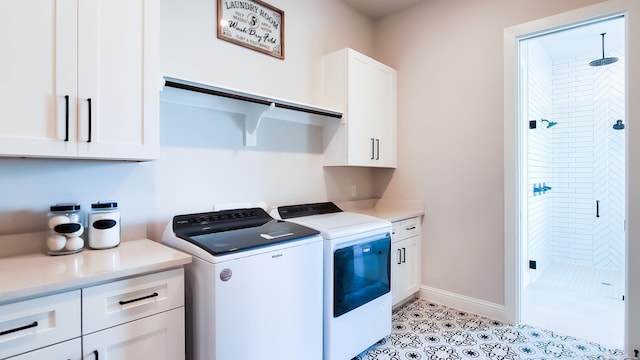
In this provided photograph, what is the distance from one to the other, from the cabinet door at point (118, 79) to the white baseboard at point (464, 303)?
103 inches

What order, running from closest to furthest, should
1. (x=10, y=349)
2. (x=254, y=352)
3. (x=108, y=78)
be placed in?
(x=10, y=349), (x=108, y=78), (x=254, y=352)

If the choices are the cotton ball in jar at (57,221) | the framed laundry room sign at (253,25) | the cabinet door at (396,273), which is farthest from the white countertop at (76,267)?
the cabinet door at (396,273)

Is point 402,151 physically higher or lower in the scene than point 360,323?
higher

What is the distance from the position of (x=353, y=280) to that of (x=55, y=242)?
5.09 ft

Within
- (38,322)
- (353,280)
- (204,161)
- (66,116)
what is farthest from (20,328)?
(353,280)

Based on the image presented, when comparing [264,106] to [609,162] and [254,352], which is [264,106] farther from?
[609,162]

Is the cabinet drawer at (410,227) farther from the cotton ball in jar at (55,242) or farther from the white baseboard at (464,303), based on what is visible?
the cotton ball in jar at (55,242)

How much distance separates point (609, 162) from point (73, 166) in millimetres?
5413

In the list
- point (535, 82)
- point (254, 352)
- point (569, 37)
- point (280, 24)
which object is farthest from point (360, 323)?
point (569, 37)

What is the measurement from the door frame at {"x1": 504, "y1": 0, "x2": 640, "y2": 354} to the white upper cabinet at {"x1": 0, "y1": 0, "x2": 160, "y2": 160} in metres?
2.50

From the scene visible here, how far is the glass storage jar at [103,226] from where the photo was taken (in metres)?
1.55

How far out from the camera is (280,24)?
251 centimetres

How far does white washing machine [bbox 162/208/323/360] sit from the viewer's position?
145cm

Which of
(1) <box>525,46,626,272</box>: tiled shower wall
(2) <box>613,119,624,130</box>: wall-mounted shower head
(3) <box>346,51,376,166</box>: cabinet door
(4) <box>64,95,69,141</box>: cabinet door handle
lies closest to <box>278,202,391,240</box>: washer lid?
(3) <box>346,51,376,166</box>: cabinet door
